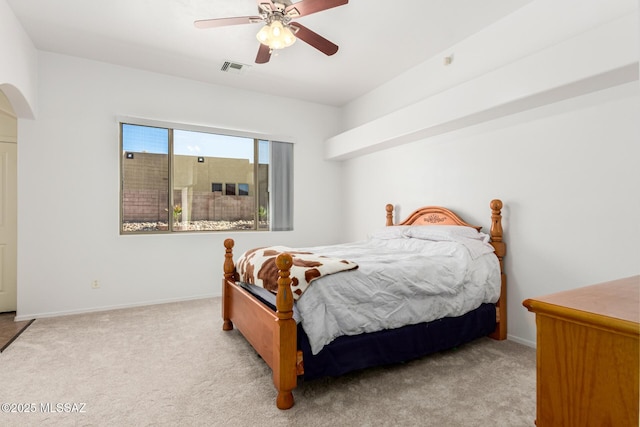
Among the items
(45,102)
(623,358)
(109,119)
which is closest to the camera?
(623,358)

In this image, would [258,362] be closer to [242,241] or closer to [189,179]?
[242,241]

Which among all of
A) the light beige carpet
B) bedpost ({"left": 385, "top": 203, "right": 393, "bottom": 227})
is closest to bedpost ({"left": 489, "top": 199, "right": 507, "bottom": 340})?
the light beige carpet

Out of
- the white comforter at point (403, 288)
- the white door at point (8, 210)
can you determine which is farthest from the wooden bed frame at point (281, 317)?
the white door at point (8, 210)

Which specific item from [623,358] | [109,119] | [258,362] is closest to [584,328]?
[623,358]

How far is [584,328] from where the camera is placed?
77 cm

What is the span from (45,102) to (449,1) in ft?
14.0

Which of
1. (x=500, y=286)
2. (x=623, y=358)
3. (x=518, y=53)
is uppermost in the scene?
(x=518, y=53)

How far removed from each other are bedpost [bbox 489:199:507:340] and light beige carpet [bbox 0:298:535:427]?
0.35 ft

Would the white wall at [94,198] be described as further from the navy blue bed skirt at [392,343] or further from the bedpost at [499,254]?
the bedpost at [499,254]

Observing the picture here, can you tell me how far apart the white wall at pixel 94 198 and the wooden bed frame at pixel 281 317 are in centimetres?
142

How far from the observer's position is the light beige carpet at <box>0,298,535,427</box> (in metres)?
1.83

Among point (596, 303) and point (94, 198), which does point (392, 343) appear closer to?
point (596, 303)

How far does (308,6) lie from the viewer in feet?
7.23

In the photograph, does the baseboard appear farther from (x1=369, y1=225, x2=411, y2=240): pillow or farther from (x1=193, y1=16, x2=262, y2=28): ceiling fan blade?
(x1=193, y1=16, x2=262, y2=28): ceiling fan blade
